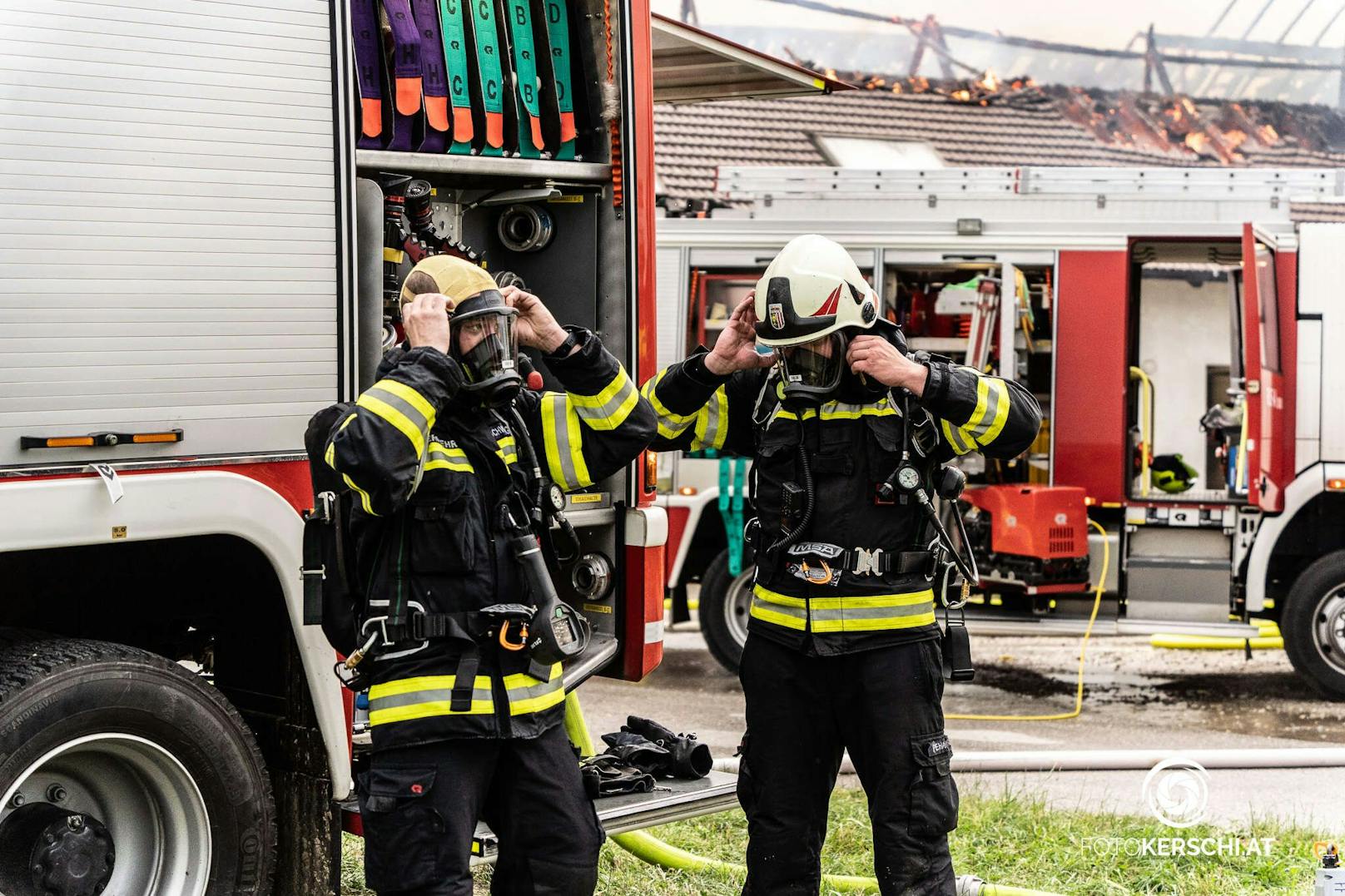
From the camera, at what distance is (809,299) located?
3.76m

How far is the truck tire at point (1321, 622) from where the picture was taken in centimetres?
779

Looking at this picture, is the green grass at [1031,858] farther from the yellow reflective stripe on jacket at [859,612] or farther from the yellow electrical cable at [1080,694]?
the yellow electrical cable at [1080,694]

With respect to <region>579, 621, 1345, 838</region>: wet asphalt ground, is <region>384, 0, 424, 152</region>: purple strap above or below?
above

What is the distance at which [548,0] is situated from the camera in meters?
4.41

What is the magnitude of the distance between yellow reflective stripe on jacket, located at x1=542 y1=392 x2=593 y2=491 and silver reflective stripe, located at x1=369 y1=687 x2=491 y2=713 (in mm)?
645

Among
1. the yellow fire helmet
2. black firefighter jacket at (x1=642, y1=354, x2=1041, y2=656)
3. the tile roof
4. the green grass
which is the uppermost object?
the tile roof

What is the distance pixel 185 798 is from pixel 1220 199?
661 cm

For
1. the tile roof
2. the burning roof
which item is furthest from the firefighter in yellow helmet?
the burning roof

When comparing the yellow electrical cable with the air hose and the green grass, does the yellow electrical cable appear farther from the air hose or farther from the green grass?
the air hose

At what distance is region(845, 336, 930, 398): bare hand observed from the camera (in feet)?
12.1

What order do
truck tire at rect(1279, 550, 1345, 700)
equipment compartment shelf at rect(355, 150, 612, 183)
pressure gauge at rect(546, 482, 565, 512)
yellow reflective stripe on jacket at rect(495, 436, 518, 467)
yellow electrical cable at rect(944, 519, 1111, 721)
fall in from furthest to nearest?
1. truck tire at rect(1279, 550, 1345, 700)
2. yellow electrical cable at rect(944, 519, 1111, 721)
3. equipment compartment shelf at rect(355, 150, 612, 183)
4. pressure gauge at rect(546, 482, 565, 512)
5. yellow reflective stripe on jacket at rect(495, 436, 518, 467)

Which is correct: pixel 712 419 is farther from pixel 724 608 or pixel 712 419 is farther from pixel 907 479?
pixel 724 608

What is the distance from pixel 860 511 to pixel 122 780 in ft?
5.98

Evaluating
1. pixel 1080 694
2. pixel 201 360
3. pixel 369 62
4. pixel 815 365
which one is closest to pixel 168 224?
pixel 201 360
